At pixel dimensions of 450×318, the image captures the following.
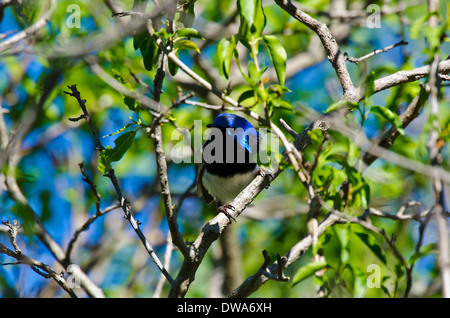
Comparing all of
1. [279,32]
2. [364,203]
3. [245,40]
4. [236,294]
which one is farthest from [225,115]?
[364,203]

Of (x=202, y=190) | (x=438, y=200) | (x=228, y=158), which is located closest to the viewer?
(x=438, y=200)

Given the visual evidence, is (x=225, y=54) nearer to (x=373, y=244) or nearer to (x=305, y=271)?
(x=305, y=271)

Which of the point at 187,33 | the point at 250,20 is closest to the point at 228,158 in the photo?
the point at 187,33

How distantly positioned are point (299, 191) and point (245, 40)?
13.9ft

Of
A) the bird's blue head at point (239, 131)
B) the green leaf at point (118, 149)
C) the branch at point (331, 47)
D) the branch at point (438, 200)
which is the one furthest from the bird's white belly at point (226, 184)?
the branch at point (438, 200)

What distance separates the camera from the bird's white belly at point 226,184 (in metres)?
5.48

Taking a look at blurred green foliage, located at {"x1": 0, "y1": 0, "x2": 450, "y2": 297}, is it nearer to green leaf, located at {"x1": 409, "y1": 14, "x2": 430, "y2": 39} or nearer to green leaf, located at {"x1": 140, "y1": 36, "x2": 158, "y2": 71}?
green leaf, located at {"x1": 140, "y1": 36, "x2": 158, "y2": 71}

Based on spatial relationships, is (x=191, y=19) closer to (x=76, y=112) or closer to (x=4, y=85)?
(x=76, y=112)

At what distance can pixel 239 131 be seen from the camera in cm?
528

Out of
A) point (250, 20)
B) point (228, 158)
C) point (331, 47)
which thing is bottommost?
point (250, 20)

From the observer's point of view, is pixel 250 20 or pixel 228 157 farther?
pixel 228 157

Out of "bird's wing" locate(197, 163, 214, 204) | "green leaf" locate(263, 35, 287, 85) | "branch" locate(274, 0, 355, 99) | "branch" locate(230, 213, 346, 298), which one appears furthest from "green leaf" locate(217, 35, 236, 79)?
"bird's wing" locate(197, 163, 214, 204)

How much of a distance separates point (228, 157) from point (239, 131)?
0.45 m

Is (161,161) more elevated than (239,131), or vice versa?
(239,131)
